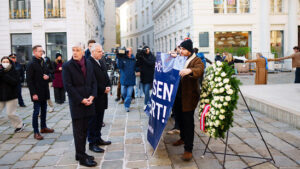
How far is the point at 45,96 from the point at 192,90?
3.46m

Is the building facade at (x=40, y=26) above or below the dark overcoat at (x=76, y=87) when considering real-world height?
above

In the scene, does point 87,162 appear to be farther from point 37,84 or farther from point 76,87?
point 37,84

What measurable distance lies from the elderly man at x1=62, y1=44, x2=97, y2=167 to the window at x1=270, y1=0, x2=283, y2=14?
24159 mm

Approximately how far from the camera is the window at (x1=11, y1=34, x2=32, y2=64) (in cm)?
2253

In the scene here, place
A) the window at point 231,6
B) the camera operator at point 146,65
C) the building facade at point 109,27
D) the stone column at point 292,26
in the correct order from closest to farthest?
1. the camera operator at point 146,65
2. the window at point 231,6
3. the stone column at point 292,26
4. the building facade at point 109,27

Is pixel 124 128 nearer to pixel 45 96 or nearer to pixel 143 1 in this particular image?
pixel 45 96

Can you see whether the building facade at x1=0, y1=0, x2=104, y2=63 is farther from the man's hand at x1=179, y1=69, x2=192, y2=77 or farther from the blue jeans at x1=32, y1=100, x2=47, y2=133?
the man's hand at x1=179, y1=69, x2=192, y2=77

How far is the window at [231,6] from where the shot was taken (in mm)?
23672

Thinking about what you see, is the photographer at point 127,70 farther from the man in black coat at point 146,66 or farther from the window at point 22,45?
the window at point 22,45

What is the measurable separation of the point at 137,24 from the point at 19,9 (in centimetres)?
3801

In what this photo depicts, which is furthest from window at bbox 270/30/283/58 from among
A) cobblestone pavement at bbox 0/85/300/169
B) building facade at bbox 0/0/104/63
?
cobblestone pavement at bbox 0/85/300/169

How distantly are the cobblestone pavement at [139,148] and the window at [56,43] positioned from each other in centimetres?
1571

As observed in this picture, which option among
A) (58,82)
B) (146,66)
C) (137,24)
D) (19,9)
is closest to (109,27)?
(137,24)

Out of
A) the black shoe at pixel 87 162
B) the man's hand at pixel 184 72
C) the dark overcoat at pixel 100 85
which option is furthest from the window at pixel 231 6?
the black shoe at pixel 87 162
